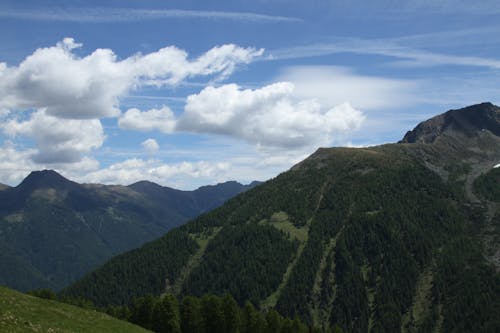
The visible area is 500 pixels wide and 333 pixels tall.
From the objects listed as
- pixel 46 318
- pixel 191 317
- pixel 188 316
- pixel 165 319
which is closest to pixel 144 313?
pixel 165 319

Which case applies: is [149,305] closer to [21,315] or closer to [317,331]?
[317,331]

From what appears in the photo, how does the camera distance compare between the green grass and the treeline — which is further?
the treeline

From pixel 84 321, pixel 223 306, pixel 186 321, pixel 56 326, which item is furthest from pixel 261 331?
pixel 56 326

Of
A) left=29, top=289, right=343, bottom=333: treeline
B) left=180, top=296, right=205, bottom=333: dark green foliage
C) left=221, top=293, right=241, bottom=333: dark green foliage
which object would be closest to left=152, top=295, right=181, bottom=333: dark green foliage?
left=29, top=289, right=343, bottom=333: treeline

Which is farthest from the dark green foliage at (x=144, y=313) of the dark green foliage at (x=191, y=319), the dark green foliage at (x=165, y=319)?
the dark green foliage at (x=191, y=319)

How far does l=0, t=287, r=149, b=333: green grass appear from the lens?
39.4 m

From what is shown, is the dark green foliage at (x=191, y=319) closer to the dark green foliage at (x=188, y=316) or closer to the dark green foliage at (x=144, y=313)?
the dark green foliage at (x=188, y=316)

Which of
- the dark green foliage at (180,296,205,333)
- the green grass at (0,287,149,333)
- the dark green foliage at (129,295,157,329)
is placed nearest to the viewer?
the green grass at (0,287,149,333)

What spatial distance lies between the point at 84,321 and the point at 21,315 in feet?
29.7

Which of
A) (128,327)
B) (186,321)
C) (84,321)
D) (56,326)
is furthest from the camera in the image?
(186,321)

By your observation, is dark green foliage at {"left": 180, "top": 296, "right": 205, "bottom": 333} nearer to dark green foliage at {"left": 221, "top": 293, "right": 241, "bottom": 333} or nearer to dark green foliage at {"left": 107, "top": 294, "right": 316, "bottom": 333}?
dark green foliage at {"left": 107, "top": 294, "right": 316, "bottom": 333}

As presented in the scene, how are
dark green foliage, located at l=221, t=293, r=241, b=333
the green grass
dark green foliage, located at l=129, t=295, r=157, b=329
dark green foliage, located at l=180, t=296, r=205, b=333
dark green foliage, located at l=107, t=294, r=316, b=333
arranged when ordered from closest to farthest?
the green grass
dark green foliage, located at l=107, t=294, r=316, b=333
dark green foliage, located at l=129, t=295, r=157, b=329
dark green foliage, located at l=180, t=296, r=205, b=333
dark green foliage, located at l=221, t=293, r=241, b=333

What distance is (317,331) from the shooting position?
120 m

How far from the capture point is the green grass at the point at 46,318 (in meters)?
39.4
